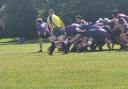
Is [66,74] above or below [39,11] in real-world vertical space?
above

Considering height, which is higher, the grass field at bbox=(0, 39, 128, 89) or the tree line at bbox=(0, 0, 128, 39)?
the grass field at bbox=(0, 39, 128, 89)

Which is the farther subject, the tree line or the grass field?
the tree line

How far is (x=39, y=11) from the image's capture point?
65.9m

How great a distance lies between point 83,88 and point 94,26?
1270cm

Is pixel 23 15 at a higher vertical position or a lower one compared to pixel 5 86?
lower

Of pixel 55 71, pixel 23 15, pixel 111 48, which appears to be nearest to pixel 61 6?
pixel 23 15

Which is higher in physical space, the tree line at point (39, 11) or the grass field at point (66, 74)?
the grass field at point (66, 74)

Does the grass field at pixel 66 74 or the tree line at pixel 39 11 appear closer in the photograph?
the grass field at pixel 66 74

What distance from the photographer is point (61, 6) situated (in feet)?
207

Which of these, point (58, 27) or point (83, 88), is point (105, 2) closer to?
point (58, 27)

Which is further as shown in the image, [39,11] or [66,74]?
[39,11]

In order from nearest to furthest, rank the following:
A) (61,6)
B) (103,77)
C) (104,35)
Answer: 1. (103,77)
2. (104,35)
3. (61,6)

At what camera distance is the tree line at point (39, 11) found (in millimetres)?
58469

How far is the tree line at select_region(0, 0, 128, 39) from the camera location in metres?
58.5
